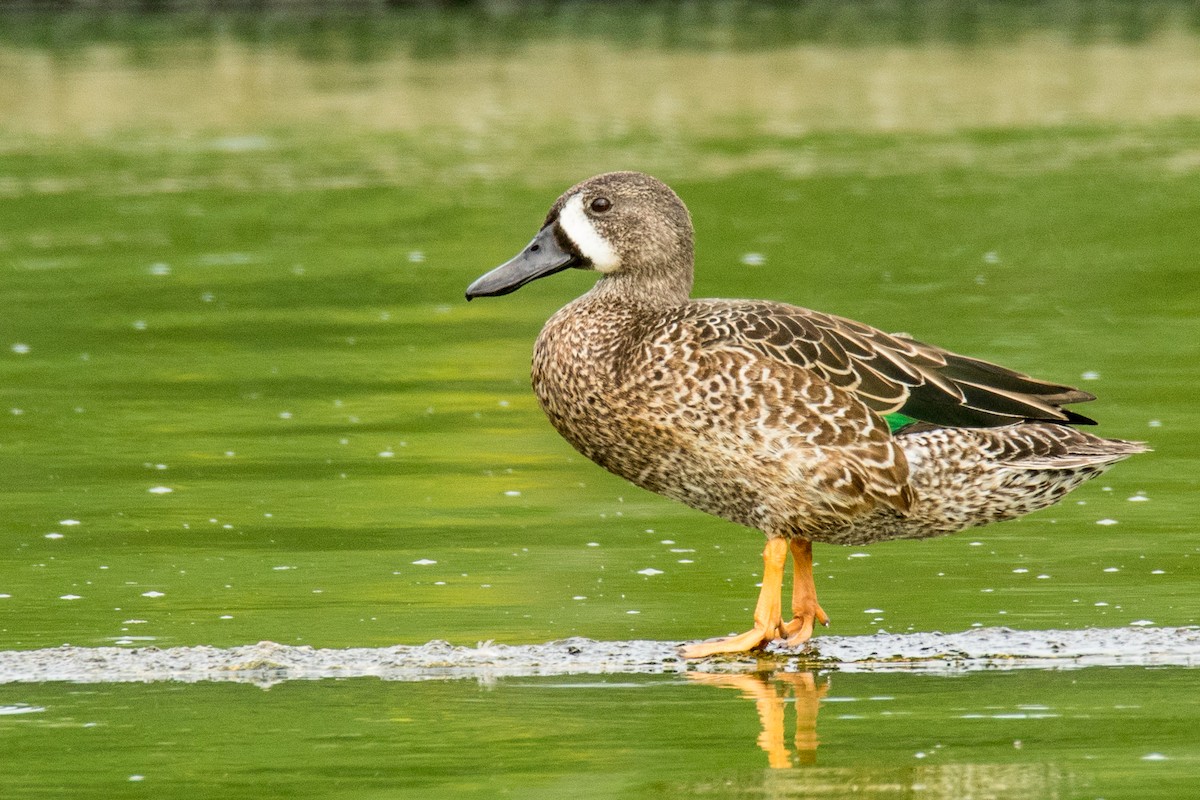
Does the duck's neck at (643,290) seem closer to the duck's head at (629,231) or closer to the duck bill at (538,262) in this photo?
the duck's head at (629,231)

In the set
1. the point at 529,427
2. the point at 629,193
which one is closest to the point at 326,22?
the point at 529,427

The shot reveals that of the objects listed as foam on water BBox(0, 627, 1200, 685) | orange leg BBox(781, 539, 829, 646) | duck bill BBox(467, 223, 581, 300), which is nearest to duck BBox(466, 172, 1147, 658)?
orange leg BBox(781, 539, 829, 646)

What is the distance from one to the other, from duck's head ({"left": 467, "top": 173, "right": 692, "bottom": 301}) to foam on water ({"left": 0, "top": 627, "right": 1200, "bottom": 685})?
4.30ft

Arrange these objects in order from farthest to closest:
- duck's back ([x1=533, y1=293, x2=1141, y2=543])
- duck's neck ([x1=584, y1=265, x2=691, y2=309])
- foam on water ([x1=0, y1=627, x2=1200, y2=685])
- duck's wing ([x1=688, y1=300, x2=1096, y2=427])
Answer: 1. duck's neck ([x1=584, y1=265, x2=691, y2=309])
2. duck's wing ([x1=688, y1=300, x2=1096, y2=427])
3. duck's back ([x1=533, y1=293, x2=1141, y2=543])
4. foam on water ([x1=0, y1=627, x2=1200, y2=685])

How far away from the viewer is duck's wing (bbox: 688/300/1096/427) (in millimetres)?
7074

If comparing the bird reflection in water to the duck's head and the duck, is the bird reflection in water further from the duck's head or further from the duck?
the duck's head

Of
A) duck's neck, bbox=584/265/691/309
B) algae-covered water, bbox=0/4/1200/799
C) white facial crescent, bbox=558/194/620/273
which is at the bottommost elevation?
algae-covered water, bbox=0/4/1200/799

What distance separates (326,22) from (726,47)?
8.08 metres

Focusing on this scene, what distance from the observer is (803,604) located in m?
7.19

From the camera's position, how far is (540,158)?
68.1ft

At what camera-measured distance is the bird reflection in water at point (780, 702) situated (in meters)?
5.97

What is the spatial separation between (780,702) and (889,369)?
1241 mm

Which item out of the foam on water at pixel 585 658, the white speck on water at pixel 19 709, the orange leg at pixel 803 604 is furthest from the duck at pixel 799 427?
the white speck on water at pixel 19 709

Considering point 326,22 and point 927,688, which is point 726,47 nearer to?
point 326,22
